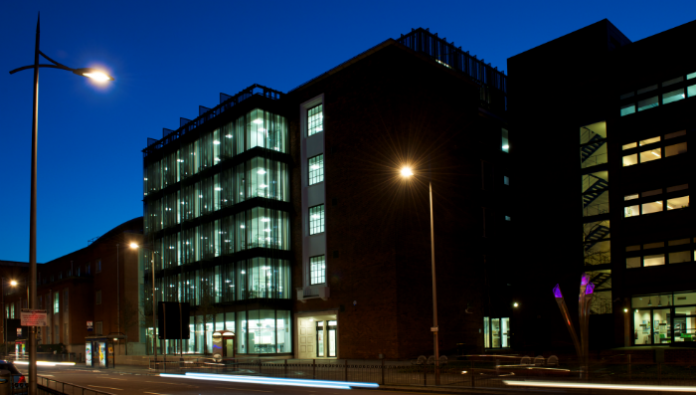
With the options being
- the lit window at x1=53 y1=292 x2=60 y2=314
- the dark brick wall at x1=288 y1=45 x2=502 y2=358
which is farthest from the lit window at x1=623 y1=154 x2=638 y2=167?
the lit window at x1=53 y1=292 x2=60 y2=314

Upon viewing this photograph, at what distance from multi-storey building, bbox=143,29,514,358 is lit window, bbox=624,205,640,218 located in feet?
34.0

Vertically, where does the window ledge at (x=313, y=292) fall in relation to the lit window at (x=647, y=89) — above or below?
below

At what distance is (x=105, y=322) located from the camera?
77.8 meters

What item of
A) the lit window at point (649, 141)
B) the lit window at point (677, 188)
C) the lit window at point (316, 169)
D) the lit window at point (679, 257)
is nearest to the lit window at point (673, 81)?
the lit window at point (649, 141)

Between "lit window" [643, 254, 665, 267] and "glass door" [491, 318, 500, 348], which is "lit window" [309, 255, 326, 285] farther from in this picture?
"lit window" [643, 254, 665, 267]

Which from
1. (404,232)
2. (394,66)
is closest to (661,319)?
(404,232)

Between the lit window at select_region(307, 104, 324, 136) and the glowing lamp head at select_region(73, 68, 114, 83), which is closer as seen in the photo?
the glowing lamp head at select_region(73, 68, 114, 83)

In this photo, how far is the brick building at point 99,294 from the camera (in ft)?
242

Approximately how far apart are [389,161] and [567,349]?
18.1 meters

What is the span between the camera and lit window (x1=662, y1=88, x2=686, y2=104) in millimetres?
42347

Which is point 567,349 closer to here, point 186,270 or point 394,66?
point 394,66

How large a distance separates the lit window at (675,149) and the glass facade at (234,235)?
28149 millimetres

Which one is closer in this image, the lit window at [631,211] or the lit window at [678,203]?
the lit window at [678,203]

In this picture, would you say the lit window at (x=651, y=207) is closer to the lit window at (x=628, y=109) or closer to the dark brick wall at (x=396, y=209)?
the lit window at (x=628, y=109)
